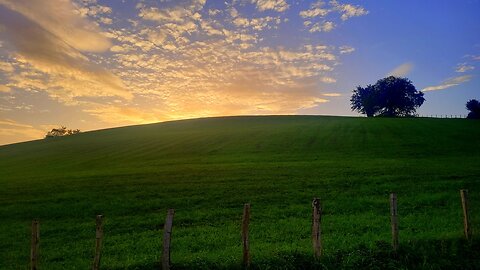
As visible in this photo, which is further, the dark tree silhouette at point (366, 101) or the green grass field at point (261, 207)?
the dark tree silhouette at point (366, 101)

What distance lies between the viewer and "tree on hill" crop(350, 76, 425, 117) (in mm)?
127938

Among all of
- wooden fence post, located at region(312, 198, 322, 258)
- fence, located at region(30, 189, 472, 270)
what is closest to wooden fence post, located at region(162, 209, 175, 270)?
fence, located at region(30, 189, 472, 270)

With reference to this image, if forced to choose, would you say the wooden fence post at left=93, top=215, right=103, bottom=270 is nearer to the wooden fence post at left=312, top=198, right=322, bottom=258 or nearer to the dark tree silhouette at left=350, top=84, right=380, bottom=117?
the wooden fence post at left=312, top=198, right=322, bottom=258

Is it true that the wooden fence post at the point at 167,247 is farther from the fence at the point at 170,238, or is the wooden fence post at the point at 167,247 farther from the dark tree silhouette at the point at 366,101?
the dark tree silhouette at the point at 366,101

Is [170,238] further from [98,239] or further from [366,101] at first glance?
[366,101]

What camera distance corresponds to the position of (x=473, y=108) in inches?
4707

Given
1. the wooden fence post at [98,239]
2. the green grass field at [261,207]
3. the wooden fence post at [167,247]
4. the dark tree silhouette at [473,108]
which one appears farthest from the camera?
the dark tree silhouette at [473,108]

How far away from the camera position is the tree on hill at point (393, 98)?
128 m

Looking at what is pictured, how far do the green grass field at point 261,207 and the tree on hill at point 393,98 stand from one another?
78.4 m

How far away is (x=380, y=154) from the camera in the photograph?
→ 149 ft

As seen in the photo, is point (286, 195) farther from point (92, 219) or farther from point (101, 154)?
point (101, 154)

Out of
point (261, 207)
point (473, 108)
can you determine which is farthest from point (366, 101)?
A: point (261, 207)

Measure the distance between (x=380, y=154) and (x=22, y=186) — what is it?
39.0 meters

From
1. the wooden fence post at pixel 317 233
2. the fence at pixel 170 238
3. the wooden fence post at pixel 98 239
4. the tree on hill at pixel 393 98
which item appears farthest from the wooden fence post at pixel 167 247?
the tree on hill at pixel 393 98
